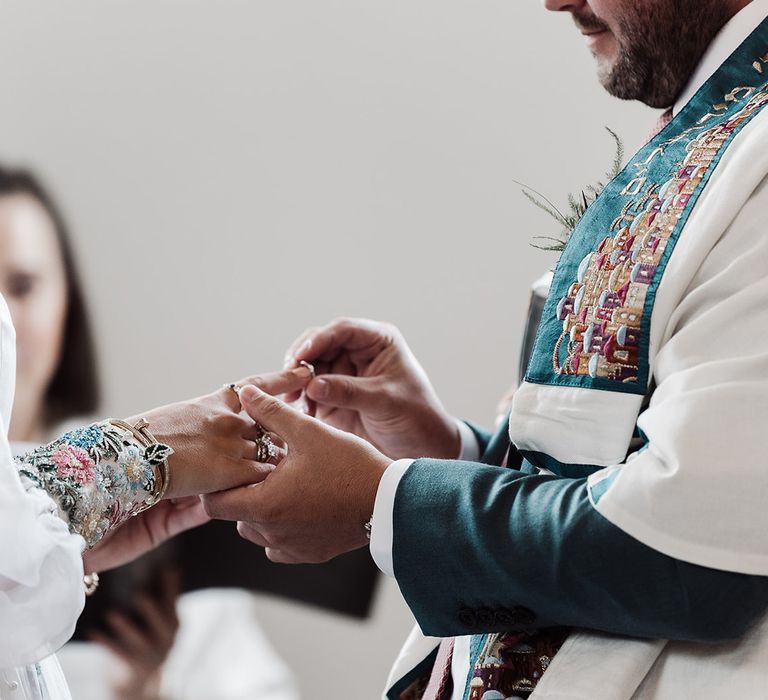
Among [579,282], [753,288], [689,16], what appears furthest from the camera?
[689,16]

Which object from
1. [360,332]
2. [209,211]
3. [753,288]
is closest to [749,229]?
[753,288]

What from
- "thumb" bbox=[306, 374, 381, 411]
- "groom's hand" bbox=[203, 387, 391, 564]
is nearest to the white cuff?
"thumb" bbox=[306, 374, 381, 411]

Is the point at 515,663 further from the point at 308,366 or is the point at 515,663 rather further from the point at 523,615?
the point at 308,366

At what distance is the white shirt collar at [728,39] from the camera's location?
1.20 m

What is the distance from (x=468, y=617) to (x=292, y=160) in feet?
4.78

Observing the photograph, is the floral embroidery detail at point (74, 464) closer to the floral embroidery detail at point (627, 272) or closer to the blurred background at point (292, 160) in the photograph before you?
the floral embroidery detail at point (627, 272)

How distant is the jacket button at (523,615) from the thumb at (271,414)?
0.36 metres

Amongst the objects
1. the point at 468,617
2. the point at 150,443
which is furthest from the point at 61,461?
the point at 468,617

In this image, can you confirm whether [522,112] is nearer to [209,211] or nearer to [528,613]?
[209,211]

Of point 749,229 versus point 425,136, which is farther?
point 425,136

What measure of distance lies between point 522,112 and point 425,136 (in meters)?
0.25

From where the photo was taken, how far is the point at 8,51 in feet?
7.06

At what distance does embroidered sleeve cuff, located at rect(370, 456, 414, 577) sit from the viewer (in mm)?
1098

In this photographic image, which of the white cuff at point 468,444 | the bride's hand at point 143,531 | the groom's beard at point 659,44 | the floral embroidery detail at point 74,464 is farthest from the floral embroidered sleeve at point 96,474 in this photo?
the groom's beard at point 659,44
